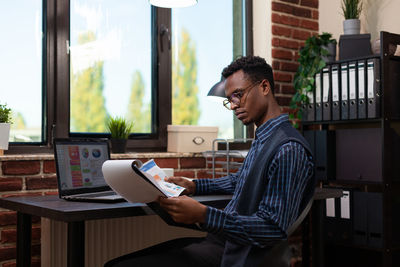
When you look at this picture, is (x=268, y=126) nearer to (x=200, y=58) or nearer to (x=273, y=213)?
(x=273, y=213)

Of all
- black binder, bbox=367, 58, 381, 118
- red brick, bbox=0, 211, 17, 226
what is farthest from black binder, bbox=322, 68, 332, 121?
red brick, bbox=0, 211, 17, 226

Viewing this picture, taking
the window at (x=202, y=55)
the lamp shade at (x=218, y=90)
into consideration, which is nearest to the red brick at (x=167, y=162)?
the window at (x=202, y=55)

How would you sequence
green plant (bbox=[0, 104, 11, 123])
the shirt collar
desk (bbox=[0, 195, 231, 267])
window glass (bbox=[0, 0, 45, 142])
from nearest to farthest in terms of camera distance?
the shirt collar < desk (bbox=[0, 195, 231, 267]) < green plant (bbox=[0, 104, 11, 123]) < window glass (bbox=[0, 0, 45, 142])

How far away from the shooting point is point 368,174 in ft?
10.1

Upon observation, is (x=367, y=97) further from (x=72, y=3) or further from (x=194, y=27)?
(x=72, y=3)

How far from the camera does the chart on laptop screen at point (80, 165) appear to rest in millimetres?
2090

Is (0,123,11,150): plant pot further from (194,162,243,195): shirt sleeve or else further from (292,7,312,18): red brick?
(292,7,312,18): red brick

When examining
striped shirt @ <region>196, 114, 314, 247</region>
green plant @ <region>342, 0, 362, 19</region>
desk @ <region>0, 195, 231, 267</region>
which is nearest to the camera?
striped shirt @ <region>196, 114, 314, 247</region>

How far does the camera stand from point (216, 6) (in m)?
3.40

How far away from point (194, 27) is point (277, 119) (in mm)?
1783

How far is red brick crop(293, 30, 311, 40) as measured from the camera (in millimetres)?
3527

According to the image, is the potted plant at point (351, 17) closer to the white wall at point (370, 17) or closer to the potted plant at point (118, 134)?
the white wall at point (370, 17)

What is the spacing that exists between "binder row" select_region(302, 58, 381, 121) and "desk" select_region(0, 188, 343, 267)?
977 millimetres

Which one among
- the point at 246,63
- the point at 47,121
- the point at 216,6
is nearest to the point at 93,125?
the point at 47,121
